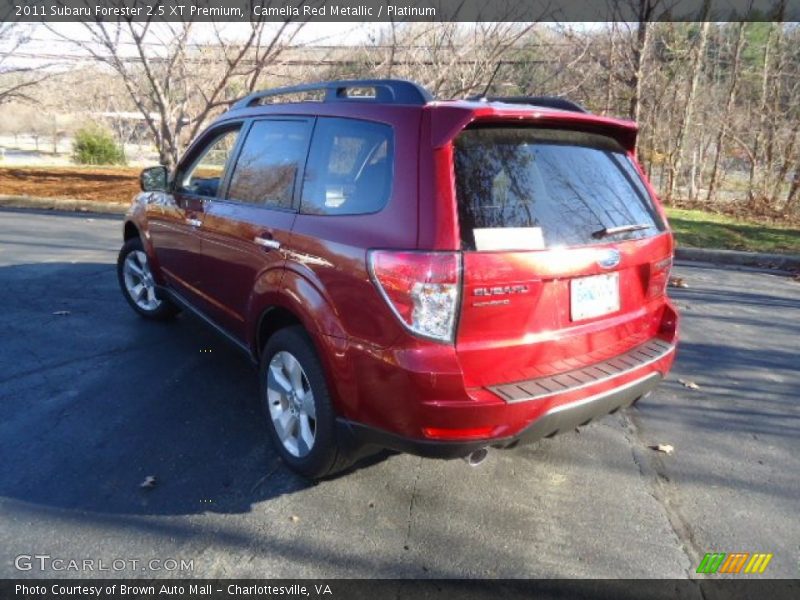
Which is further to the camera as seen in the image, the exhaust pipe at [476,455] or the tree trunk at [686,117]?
the tree trunk at [686,117]

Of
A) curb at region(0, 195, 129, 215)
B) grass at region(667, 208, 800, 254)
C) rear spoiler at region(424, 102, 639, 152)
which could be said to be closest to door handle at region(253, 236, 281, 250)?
rear spoiler at region(424, 102, 639, 152)

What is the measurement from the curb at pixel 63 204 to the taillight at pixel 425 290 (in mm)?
10762

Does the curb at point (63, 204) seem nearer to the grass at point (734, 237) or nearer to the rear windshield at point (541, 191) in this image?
the rear windshield at point (541, 191)

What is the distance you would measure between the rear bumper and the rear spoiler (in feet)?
3.94

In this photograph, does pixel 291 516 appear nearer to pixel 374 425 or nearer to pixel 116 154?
pixel 374 425

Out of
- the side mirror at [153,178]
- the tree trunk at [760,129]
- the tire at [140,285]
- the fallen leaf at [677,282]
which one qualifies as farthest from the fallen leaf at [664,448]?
the tree trunk at [760,129]

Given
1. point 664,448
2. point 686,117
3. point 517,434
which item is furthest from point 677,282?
point 686,117

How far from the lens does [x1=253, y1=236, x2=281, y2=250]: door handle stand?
9.50 feet

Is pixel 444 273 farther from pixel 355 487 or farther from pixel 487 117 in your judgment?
pixel 355 487

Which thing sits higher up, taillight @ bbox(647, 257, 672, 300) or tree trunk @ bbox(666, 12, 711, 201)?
tree trunk @ bbox(666, 12, 711, 201)

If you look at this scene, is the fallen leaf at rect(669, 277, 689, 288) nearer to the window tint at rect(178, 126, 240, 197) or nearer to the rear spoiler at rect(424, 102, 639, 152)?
the rear spoiler at rect(424, 102, 639, 152)

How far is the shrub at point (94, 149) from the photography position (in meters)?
23.6

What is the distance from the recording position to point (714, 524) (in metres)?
2.63

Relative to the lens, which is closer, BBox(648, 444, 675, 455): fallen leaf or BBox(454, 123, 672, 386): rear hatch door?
BBox(454, 123, 672, 386): rear hatch door
